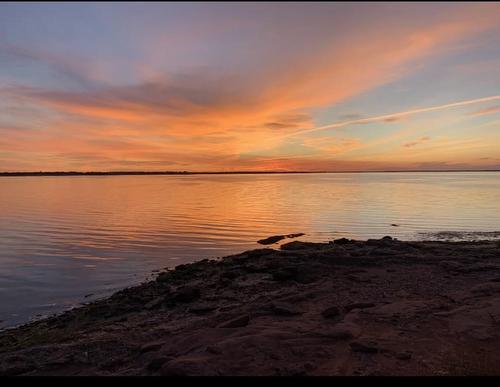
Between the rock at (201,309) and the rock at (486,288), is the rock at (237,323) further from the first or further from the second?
the rock at (486,288)

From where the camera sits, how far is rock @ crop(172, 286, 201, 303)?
37.8 ft

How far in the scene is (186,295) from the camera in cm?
1157

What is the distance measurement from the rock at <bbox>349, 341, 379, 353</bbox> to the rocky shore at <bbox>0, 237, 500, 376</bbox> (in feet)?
0.06

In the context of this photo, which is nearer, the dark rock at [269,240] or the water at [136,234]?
the water at [136,234]

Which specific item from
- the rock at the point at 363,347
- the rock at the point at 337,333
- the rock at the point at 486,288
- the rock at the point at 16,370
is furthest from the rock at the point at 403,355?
the rock at the point at 16,370

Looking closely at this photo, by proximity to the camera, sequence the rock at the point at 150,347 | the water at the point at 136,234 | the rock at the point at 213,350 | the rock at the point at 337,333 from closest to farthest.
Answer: the rock at the point at 213,350, the rock at the point at 337,333, the rock at the point at 150,347, the water at the point at 136,234

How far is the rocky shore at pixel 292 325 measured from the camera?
252 inches

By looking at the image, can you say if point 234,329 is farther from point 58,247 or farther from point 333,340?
point 58,247

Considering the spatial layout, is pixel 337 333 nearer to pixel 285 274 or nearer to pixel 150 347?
pixel 150 347

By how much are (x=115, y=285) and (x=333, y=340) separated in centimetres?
1074

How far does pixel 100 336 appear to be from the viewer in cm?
862

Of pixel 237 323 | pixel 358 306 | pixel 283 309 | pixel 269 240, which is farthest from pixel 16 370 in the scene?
pixel 269 240

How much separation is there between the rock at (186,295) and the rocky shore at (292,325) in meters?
0.03

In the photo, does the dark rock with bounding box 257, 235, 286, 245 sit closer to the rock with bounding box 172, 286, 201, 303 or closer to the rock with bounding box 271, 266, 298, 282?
the rock with bounding box 271, 266, 298, 282
